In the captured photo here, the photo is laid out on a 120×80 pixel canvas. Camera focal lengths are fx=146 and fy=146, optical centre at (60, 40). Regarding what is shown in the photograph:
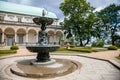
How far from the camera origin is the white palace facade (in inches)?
1551

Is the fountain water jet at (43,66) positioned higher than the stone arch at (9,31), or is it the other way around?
the stone arch at (9,31)

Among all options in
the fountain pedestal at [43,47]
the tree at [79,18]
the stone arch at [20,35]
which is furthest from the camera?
the stone arch at [20,35]

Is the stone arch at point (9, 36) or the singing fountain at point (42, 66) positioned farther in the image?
the stone arch at point (9, 36)

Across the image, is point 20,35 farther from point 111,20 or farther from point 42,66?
point 42,66

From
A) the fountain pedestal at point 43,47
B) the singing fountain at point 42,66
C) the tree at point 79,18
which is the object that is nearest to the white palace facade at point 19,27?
the tree at point 79,18

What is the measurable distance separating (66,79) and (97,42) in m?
37.1

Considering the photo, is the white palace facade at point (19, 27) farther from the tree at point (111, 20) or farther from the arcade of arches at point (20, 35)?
the tree at point (111, 20)

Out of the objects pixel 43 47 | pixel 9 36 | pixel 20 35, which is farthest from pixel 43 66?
pixel 20 35

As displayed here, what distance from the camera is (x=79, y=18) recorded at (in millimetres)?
37844

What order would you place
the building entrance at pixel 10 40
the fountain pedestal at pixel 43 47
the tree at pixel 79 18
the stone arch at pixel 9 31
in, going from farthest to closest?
the building entrance at pixel 10 40
the stone arch at pixel 9 31
the tree at pixel 79 18
the fountain pedestal at pixel 43 47

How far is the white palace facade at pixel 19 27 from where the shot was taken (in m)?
39.4

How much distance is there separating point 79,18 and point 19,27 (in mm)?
16681

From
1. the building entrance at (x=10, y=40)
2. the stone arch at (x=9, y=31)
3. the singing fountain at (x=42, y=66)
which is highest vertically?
the stone arch at (x=9, y=31)

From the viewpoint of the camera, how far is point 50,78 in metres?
7.53
